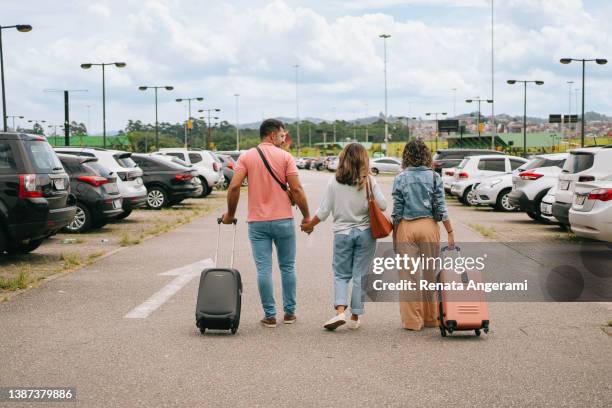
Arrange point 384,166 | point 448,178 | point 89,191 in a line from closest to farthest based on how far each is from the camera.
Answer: point 89,191, point 448,178, point 384,166

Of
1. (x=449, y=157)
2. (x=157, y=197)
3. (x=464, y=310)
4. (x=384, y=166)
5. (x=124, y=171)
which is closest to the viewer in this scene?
(x=464, y=310)

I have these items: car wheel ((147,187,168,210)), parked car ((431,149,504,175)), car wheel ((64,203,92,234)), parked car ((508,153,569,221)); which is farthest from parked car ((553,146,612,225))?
parked car ((431,149,504,175))

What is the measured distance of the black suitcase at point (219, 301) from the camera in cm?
729

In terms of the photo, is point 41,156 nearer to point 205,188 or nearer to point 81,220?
point 81,220

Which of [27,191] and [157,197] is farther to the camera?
[157,197]

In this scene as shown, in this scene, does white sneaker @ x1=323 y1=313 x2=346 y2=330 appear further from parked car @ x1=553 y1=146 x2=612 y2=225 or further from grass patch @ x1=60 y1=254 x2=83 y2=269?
parked car @ x1=553 y1=146 x2=612 y2=225

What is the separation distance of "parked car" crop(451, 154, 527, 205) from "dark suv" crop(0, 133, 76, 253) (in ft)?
55.7

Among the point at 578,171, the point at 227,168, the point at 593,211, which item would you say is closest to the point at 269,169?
the point at 593,211

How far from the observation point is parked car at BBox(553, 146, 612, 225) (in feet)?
43.8

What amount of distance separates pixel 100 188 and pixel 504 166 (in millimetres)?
14638

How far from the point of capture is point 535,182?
63.9ft

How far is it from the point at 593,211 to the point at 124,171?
10.9m

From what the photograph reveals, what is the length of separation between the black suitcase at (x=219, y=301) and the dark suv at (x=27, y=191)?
4.94m

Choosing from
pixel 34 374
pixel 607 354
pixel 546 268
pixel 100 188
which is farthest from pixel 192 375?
pixel 100 188
